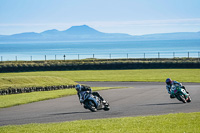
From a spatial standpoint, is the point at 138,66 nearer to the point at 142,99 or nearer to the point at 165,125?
the point at 142,99

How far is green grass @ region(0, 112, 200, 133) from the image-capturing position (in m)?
12.7

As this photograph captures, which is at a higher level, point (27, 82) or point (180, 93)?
point (27, 82)

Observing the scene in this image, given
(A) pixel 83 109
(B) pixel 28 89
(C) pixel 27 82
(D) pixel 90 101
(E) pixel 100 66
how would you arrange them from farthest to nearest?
(E) pixel 100 66, (C) pixel 27 82, (B) pixel 28 89, (A) pixel 83 109, (D) pixel 90 101

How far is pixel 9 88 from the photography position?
27.2 metres

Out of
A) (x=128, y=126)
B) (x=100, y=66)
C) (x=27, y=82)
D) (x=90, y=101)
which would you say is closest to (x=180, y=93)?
(x=90, y=101)

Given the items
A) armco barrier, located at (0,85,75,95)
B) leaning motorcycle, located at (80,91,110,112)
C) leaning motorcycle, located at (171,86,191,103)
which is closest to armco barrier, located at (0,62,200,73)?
armco barrier, located at (0,85,75,95)

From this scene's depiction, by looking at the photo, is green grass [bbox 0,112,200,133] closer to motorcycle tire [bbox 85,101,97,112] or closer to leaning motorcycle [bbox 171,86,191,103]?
motorcycle tire [bbox 85,101,97,112]

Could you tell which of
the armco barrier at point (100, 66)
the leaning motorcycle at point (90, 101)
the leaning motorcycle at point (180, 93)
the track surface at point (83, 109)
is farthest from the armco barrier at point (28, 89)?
the armco barrier at point (100, 66)

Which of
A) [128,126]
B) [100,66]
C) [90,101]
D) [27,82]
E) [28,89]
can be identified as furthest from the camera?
[100,66]

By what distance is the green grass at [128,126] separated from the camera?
41.5 ft

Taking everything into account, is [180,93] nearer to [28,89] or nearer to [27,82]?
[28,89]

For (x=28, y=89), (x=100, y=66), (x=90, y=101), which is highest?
(x=100, y=66)

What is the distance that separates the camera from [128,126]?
44.2 ft

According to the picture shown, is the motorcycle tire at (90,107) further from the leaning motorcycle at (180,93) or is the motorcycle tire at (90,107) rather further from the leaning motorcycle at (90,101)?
the leaning motorcycle at (180,93)
